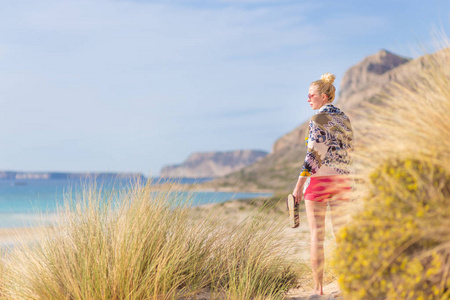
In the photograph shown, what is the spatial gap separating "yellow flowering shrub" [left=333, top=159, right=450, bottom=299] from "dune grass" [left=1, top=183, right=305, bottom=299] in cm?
133

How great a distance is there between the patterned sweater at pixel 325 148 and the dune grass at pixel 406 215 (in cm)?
90

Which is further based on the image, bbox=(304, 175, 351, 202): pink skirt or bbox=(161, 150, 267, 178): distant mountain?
bbox=(161, 150, 267, 178): distant mountain

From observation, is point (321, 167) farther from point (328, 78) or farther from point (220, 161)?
point (220, 161)

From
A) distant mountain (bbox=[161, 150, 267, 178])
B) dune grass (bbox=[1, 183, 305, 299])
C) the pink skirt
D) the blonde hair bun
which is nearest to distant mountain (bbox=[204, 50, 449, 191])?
dune grass (bbox=[1, 183, 305, 299])

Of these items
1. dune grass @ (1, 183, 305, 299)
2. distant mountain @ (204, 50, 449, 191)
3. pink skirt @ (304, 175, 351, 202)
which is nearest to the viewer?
dune grass @ (1, 183, 305, 299)

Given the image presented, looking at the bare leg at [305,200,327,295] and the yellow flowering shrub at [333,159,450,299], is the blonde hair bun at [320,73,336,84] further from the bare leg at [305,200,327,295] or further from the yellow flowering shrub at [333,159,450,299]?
the yellow flowering shrub at [333,159,450,299]

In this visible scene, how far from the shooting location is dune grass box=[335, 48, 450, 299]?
95.8 inches

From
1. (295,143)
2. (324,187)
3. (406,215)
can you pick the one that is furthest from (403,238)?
(295,143)

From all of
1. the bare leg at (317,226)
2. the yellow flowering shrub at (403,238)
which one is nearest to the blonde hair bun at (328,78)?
the bare leg at (317,226)

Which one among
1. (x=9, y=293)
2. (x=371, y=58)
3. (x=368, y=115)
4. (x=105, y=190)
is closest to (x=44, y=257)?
(x=9, y=293)

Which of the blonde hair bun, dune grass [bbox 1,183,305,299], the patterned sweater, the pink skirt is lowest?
dune grass [bbox 1,183,305,299]

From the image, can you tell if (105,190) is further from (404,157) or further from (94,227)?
(404,157)

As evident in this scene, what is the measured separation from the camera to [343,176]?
3662mm

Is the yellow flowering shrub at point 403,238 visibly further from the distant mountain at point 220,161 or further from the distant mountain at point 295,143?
the distant mountain at point 220,161
